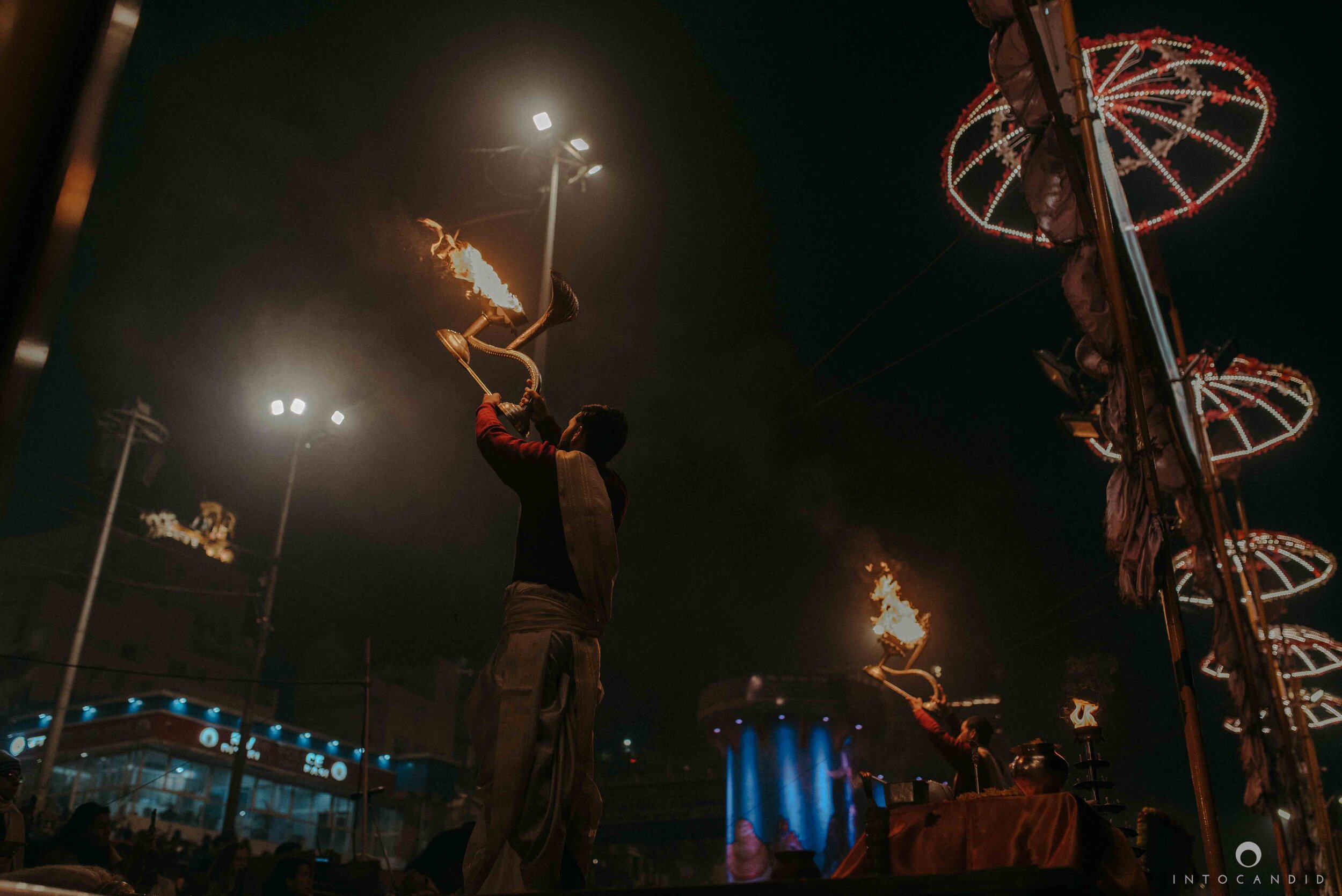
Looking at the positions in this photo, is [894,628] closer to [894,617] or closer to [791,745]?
[894,617]

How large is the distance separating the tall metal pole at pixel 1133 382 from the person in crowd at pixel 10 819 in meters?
8.71

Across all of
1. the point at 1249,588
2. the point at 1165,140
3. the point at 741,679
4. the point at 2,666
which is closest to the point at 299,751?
the point at 2,666

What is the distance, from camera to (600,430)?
516 centimetres

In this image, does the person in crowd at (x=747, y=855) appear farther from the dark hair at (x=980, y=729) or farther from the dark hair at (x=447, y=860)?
the dark hair at (x=447, y=860)

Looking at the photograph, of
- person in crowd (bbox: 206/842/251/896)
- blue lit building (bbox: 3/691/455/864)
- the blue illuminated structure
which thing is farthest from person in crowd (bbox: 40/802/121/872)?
the blue illuminated structure

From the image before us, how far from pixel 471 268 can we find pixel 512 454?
2.13 m

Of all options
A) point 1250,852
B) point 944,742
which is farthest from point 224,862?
point 1250,852

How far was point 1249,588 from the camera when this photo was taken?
20.5 metres

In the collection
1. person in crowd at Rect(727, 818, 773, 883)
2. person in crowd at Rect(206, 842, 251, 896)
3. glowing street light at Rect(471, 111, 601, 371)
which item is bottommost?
person in crowd at Rect(727, 818, 773, 883)

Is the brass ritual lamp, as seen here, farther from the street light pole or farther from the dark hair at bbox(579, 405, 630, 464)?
the street light pole

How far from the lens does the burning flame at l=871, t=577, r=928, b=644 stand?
9.48m

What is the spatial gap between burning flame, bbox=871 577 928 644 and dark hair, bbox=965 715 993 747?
1195mm

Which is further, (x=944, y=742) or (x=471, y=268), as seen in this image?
(x=944, y=742)
